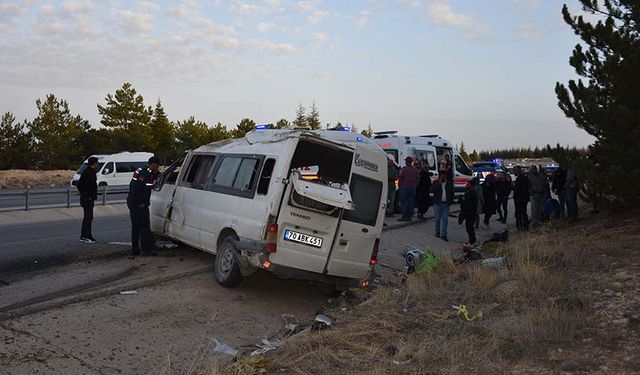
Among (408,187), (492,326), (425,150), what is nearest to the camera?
(492,326)

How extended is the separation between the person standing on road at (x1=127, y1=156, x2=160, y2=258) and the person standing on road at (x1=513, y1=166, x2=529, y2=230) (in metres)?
9.83

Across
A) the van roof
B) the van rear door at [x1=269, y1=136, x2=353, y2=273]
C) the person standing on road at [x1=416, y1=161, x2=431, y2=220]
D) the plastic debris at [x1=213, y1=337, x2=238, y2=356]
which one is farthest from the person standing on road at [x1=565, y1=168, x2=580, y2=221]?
the plastic debris at [x1=213, y1=337, x2=238, y2=356]

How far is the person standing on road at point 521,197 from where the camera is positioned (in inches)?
634

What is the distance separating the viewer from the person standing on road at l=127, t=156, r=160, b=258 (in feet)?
33.7

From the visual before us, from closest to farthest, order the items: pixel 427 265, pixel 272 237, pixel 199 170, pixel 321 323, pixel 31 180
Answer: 1. pixel 321 323
2. pixel 272 237
3. pixel 199 170
4. pixel 427 265
5. pixel 31 180

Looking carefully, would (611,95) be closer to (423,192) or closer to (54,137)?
(423,192)

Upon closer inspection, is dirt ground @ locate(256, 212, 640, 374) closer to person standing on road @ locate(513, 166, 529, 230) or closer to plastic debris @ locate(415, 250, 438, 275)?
plastic debris @ locate(415, 250, 438, 275)

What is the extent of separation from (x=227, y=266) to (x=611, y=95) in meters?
9.11

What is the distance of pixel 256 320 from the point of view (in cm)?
768

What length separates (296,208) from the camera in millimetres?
7812

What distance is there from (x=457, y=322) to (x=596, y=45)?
30.7 ft

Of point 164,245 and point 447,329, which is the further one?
point 164,245

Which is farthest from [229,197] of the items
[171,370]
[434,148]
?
[434,148]

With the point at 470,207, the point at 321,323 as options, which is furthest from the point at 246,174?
the point at 470,207
